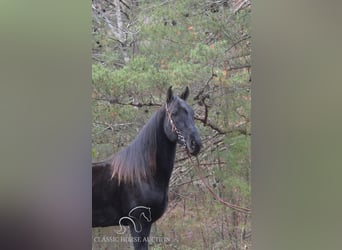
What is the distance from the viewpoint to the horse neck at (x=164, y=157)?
2201mm

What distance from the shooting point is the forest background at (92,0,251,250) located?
2164mm

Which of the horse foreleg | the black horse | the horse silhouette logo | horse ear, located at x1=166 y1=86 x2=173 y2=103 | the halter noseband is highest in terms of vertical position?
horse ear, located at x1=166 y1=86 x2=173 y2=103

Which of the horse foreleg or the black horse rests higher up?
the black horse

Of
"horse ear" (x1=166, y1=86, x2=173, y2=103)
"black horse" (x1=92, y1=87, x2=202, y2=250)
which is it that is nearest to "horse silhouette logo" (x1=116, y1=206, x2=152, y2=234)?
"black horse" (x1=92, y1=87, x2=202, y2=250)

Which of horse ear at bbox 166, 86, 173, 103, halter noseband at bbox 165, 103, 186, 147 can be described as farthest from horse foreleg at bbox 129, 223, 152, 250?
horse ear at bbox 166, 86, 173, 103

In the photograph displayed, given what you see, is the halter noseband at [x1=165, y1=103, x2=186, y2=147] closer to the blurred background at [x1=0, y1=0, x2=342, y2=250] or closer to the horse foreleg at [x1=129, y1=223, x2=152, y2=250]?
the blurred background at [x1=0, y1=0, x2=342, y2=250]

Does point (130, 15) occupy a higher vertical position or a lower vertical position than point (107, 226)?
higher

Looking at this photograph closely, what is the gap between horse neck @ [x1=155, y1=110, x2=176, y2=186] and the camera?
86.7 inches
